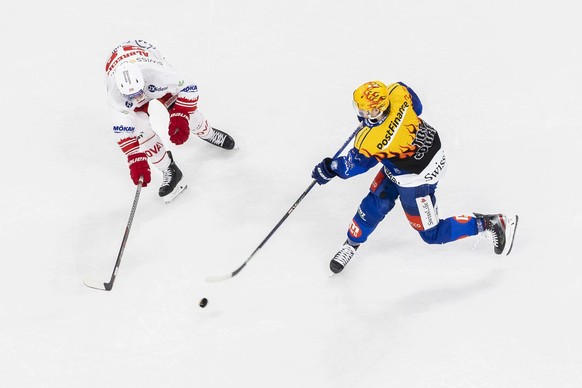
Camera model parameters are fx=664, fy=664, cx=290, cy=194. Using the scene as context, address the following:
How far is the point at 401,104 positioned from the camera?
3.65 metres

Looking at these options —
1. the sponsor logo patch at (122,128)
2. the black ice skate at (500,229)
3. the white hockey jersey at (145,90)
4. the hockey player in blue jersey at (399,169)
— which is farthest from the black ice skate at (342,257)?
the sponsor logo patch at (122,128)

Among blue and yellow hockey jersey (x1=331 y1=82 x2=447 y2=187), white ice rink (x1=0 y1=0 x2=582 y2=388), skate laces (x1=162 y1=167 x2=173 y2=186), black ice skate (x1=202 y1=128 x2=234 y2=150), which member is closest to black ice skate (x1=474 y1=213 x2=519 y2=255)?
white ice rink (x1=0 y1=0 x2=582 y2=388)

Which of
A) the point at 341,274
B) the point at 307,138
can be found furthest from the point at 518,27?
the point at 341,274

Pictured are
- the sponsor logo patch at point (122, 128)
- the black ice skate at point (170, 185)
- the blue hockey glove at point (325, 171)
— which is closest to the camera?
the blue hockey glove at point (325, 171)

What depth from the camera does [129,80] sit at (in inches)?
158

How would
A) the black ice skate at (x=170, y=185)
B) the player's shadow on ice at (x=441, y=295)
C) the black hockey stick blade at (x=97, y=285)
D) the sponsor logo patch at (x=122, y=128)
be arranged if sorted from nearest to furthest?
1. the player's shadow on ice at (x=441, y=295)
2. the black hockey stick blade at (x=97, y=285)
3. the sponsor logo patch at (x=122, y=128)
4. the black ice skate at (x=170, y=185)

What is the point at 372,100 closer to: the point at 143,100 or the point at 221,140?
the point at 143,100

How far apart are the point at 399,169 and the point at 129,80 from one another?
1704 mm

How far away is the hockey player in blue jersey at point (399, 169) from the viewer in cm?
354

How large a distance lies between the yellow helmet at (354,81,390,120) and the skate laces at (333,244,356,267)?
3.31ft

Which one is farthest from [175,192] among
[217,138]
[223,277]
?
[223,277]

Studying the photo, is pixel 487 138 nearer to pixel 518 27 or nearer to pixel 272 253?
pixel 518 27

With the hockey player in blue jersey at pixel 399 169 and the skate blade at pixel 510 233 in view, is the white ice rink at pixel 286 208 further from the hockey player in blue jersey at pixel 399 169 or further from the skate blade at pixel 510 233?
the hockey player in blue jersey at pixel 399 169

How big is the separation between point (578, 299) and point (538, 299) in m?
0.23
